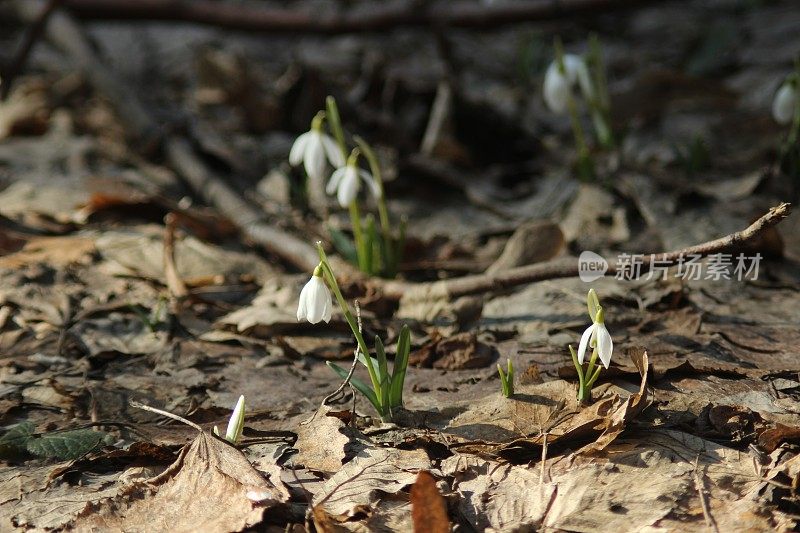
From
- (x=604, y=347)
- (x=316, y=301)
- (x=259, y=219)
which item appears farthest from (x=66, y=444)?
(x=259, y=219)

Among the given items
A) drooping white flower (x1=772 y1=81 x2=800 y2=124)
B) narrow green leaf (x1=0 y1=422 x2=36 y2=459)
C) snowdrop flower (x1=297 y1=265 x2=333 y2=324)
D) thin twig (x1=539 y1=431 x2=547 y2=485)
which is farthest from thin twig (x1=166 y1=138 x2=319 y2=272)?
drooping white flower (x1=772 y1=81 x2=800 y2=124)

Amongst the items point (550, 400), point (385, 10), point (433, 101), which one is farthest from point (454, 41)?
point (550, 400)

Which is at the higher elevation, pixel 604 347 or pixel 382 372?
pixel 604 347

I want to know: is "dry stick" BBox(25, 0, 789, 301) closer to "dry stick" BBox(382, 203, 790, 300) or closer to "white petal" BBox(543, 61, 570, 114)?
"dry stick" BBox(382, 203, 790, 300)

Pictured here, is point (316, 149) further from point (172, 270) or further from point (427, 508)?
point (427, 508)

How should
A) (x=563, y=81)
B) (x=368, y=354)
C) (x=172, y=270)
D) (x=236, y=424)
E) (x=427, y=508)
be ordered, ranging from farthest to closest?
(x=563, y=81) < (x=172, y=270) < (x=368, y=354) < (x=236, y=424) < (x=427, y=508)

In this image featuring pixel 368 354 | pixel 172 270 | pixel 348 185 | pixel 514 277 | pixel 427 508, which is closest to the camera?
pixel 427 508

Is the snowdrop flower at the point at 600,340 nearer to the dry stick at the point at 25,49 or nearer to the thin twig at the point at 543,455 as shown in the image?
the thin twig at the point at 543,455
